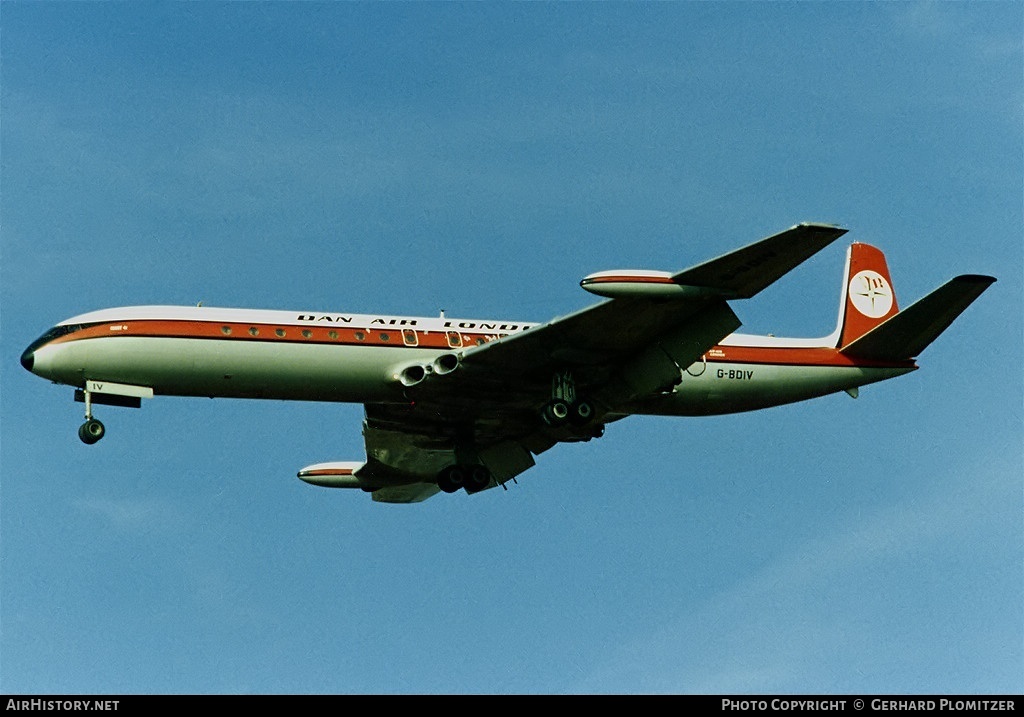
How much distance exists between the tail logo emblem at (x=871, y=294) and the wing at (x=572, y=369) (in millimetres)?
8211

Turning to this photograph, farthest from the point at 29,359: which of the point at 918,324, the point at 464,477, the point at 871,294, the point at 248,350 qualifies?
the point at 871,294

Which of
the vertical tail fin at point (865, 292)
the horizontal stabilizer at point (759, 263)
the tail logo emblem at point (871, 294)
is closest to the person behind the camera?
the horizontal stabilizer at point (759, 263)

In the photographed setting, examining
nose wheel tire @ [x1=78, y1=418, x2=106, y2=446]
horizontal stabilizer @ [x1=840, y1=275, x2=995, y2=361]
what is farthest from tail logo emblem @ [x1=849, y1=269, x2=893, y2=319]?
nose wheel tire @ [x1=78, y1=418, x2=106, y2=446]

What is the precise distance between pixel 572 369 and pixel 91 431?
12458mm

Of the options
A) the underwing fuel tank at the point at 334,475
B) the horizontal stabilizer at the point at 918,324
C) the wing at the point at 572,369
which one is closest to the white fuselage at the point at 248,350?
the wing at the point at 572,369

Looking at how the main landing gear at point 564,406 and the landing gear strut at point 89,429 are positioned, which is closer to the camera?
the landing gear strut at point 89,429

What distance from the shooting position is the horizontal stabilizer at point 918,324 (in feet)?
124

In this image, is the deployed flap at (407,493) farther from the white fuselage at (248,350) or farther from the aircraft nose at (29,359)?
the aircraft nose at (29,359)

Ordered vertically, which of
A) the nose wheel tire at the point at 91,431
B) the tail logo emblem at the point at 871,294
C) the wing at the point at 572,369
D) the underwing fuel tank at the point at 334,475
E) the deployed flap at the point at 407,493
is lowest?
the nose wheel tire at the point at 91,431

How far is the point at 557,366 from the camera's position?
3906 cm
